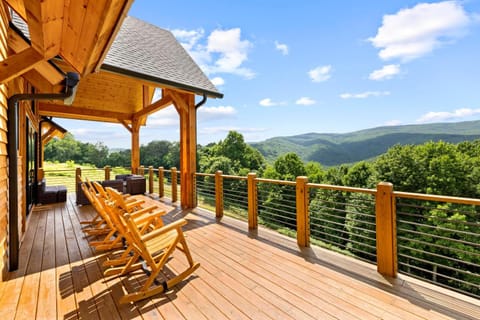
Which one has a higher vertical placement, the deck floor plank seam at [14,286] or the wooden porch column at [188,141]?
the wooden porch column at [188,141]

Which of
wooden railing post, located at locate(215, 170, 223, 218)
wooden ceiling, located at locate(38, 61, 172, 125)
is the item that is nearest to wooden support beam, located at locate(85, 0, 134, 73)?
wooden railing post, located at locate(215, 170, 223, 218)

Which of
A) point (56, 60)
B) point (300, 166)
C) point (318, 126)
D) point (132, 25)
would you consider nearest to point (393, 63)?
point (300, 166)

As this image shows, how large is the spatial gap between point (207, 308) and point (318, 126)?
91.4 metres

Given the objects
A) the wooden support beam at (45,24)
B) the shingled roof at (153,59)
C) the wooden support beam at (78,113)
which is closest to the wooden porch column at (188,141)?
the shingled roof at (153,59)

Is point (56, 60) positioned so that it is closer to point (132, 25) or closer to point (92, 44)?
point (92, 44)

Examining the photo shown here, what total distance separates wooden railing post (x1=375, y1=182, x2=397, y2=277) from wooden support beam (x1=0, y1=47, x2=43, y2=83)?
389cm

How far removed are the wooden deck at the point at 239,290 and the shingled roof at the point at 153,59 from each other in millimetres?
3272

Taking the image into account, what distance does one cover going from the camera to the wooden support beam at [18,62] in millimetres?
2275

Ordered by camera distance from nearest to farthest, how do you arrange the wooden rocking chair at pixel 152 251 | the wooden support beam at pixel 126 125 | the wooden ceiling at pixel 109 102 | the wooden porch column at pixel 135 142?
the wooden rocking chair at pixel 152 251
the wooden ceiling at pixel 109 102
the wooden support beam at pixel 126 125
the wooden porch column at pixel 135 142

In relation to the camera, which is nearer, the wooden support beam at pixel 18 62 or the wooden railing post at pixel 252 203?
the wooden support beam at pixel 18 62

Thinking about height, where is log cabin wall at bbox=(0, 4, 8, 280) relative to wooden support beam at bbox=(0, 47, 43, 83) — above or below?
below

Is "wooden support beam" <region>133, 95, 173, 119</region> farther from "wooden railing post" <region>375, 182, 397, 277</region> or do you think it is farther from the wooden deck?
"wooden railing post" <region>375, 182, 397, 277</region>

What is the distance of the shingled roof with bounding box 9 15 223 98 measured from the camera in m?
4.56

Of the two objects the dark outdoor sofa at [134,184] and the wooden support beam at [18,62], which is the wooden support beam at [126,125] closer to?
the dark outdoor sofa at [134,184]
